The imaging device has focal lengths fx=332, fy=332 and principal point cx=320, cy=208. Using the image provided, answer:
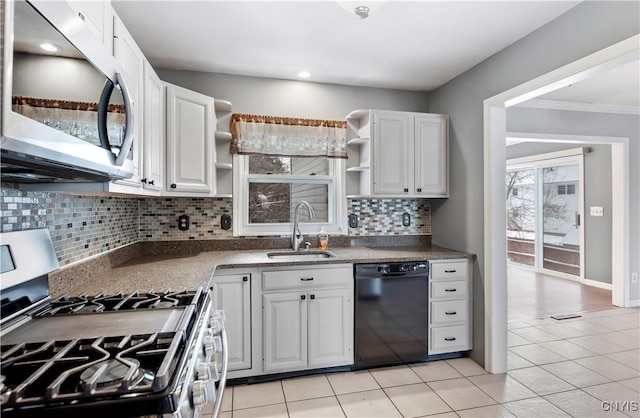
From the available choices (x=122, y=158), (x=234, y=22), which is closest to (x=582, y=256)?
(x=234, y=22)

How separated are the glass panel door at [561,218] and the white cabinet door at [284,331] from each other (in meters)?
5.05

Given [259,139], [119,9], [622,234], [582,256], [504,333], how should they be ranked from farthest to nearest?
[582,256], [622,234], [259,139], [504,333], [119,9]

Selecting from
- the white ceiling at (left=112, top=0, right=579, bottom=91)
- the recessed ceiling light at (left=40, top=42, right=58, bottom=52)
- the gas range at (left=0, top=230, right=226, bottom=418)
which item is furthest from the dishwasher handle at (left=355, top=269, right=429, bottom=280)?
the recessed ceiling light at (left=40, top=42, right=58, bottom=52)

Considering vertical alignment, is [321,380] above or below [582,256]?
below

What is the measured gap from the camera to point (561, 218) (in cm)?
558

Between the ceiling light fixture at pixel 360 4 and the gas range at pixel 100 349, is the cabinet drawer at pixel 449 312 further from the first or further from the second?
the ceiling light fixture at pixel 360 4

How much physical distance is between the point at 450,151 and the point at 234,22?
2085 mm

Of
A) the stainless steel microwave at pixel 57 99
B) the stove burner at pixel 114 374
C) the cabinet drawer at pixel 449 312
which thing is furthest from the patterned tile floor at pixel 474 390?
the stainless steel microwave at pixel 57 99

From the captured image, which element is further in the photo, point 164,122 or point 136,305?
point 164,122

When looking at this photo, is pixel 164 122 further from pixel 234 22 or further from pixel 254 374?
pixel 254 374

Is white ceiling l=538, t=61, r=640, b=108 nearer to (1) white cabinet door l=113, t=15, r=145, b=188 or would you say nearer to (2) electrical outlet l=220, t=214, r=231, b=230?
(2) electrical outlet l=220, t=214, r=231, b=230

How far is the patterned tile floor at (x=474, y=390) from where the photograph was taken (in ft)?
6.79

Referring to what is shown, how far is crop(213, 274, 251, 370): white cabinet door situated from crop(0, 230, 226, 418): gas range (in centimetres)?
74

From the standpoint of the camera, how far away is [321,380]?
244 cm
